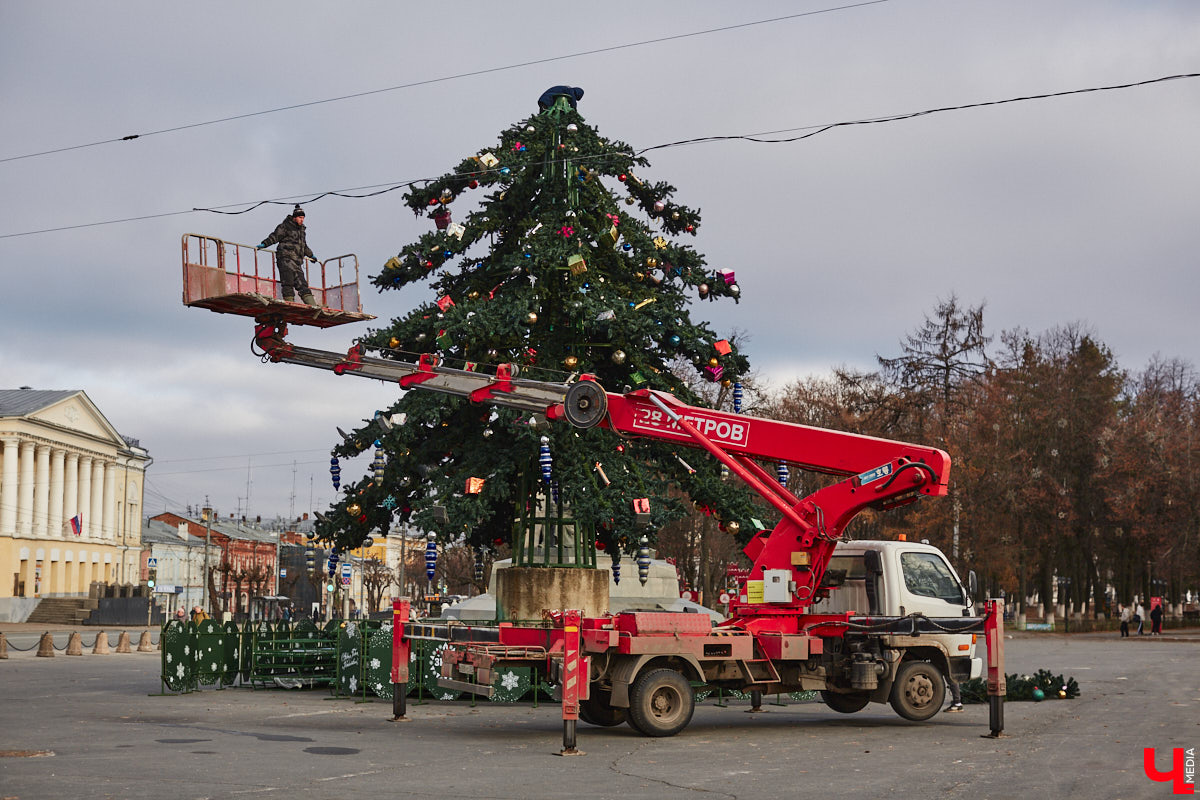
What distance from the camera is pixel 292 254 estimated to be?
1870 cm

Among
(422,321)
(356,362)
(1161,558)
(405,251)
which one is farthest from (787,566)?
(1161,558)

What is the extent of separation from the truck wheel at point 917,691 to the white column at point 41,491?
94518 mm

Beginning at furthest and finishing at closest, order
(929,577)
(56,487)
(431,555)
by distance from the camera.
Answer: (56,487), (431,555), (929,577)

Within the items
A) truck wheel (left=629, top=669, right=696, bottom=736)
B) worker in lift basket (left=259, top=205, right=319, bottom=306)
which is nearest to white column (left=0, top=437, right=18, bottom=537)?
worker in lift basket (left=259, top=205, right=319, bottom=306)

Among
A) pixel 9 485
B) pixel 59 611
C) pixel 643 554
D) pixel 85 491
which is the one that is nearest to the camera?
pixel 643 554

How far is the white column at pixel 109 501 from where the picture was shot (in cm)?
11169

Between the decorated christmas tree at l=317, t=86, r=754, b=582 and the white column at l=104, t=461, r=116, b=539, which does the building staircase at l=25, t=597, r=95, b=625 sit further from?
the decorated christmas tree at l=317, t=86, r=754, b=582

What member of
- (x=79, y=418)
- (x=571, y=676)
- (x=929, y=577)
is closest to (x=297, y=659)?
(x=571, y=676)

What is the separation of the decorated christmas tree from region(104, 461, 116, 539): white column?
313ft

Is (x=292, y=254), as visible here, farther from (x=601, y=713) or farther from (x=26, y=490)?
(x=26, y=490)

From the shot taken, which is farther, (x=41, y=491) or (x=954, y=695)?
(x=41, y=491)

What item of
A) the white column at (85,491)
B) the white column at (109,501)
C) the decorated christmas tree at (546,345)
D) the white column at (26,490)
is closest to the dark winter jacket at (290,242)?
the decorated christmas tree at (546,345)

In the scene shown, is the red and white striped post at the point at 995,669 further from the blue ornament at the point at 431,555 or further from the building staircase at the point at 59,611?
the building staircase at the point at 59,611

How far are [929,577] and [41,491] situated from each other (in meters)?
95.0
